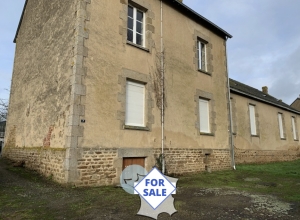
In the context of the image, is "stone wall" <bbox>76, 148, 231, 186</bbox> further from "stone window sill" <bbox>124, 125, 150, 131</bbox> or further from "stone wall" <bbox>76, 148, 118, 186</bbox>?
"stone window sill" <bbox>124, 125, 150, 131</bbox>

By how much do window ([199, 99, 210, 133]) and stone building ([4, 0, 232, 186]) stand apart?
5cm

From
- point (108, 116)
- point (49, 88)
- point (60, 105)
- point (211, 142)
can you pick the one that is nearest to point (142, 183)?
point (108, 116)

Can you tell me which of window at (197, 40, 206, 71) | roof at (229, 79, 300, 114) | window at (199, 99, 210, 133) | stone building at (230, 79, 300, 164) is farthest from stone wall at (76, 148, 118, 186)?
roof at (229, 79, 300, 114)

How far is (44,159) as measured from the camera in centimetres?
746

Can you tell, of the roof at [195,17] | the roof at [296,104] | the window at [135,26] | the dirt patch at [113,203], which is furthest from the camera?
the roof at [296,104]

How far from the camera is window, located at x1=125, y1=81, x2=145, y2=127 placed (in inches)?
310

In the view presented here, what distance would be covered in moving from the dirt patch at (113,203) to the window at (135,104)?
7.67 ft

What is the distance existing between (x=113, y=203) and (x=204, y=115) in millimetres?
6855

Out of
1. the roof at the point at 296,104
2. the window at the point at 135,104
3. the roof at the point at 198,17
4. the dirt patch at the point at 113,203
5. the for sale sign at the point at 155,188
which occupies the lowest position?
the dirt patch at the point at 113,203

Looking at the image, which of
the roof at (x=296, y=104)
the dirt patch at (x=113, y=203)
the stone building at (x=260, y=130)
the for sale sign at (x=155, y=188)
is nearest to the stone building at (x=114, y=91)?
the dirt patch at (x=113, y=203)

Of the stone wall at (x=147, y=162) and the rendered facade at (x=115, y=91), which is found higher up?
the rendered facade at (x=115, y=91)

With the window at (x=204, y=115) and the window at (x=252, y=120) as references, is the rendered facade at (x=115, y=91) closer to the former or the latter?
the window at (x=204, y=115)

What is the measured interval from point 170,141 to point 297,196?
13.9ft

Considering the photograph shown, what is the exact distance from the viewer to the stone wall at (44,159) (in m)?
6.53
